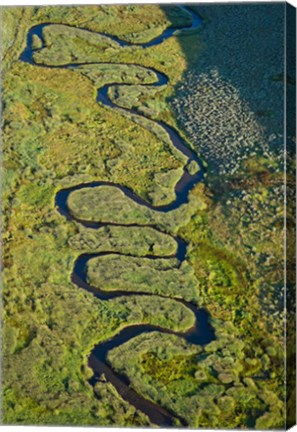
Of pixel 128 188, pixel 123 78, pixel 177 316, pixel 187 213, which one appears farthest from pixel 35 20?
pixel 177 316

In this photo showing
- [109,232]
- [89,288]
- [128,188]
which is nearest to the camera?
[89,288]

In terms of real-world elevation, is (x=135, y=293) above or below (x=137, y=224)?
below

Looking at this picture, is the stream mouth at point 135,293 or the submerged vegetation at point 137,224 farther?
the submerged vegetation at point 137,224

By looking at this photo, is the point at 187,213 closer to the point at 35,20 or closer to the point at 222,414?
the point at 222,414

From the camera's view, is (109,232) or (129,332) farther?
(109,232)

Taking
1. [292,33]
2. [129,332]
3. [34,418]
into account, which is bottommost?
[34,418]

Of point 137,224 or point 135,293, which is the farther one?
point 137,224

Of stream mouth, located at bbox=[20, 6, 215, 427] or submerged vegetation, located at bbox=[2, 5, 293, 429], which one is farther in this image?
submerged vegetation, located at bbox=[2, 5, 293, 429]

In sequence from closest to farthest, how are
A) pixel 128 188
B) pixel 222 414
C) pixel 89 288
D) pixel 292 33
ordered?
pixel 222 414 → pixel 292 33 → pixel 89 288 → pixel 128 188
